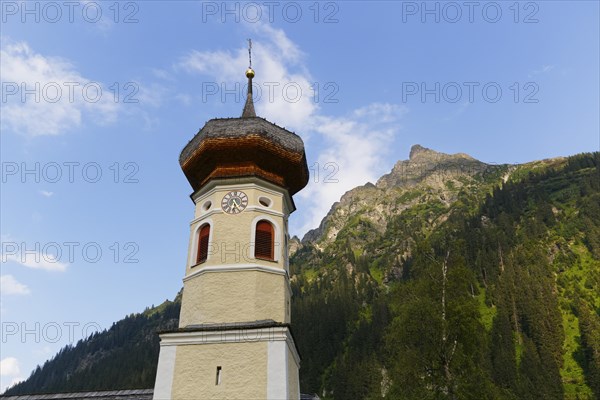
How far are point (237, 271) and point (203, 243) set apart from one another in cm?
192

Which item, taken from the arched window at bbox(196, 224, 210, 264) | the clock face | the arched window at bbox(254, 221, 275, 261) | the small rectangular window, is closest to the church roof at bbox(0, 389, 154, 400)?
the small rectangular window

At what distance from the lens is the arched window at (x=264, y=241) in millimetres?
16092

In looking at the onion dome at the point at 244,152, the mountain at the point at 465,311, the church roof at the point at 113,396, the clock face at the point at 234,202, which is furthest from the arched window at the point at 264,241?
Answer: the mountain at the point at 465,311

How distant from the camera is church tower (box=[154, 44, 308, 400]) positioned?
1384cm

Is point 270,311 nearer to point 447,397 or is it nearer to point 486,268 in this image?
point 447,397

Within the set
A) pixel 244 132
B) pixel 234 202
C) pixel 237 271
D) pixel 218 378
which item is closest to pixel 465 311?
pixel 237 271

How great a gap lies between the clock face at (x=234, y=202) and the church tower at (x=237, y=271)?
0.03m

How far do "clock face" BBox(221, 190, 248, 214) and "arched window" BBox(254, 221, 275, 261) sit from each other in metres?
0.79

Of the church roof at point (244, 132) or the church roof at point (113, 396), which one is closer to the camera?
the church roof at point (244, 132)

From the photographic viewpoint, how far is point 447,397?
17.4 metres

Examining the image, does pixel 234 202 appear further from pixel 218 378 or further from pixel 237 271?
pixel 218 378

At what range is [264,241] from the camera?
16.4m

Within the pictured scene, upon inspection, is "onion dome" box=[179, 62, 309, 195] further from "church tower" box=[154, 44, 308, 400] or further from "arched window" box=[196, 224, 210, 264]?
"arched window" box=[196, 224, 210, 264]

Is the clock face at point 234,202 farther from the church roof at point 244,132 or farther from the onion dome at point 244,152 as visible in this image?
the church roof at point 244,132
